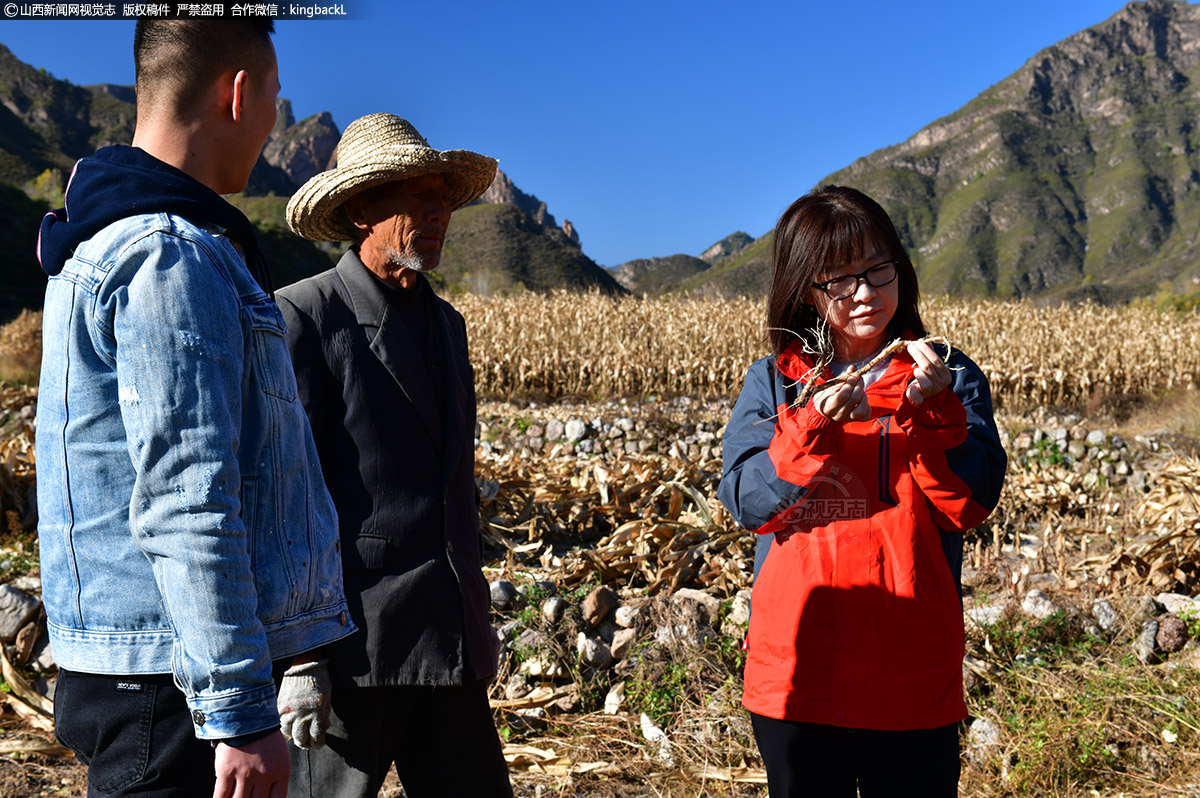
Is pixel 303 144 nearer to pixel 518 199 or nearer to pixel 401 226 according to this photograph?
pixel 518 199

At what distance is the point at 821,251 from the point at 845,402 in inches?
17.2

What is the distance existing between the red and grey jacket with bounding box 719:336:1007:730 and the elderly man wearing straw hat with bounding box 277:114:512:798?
736mm

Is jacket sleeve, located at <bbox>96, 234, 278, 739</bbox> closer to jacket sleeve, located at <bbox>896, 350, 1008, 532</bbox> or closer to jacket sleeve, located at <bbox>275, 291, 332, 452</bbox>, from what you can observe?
jacket sleeve, located at <bbox>275, 291, 332, 452</bbox>

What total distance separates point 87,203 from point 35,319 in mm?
13446

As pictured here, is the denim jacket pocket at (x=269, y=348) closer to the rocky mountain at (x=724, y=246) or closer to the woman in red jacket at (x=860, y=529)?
the woman in red jacket at (x=860, y=529)

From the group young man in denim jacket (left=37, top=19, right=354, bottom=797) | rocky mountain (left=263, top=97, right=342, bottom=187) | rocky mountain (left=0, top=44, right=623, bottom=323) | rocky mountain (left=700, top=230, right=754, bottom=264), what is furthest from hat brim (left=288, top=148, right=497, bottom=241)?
rocky mountain (left=700, top=230, right=754, bottom=264)

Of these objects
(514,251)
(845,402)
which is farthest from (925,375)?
(514,251)

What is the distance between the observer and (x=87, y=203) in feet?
4.10

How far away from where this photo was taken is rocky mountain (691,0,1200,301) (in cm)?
9544

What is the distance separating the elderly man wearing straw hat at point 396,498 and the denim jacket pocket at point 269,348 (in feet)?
2.09

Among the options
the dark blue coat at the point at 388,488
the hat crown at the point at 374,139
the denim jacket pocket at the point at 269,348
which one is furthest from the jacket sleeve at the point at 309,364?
the denim jacket pocket at the point at 269,348

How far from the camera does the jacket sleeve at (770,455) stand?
172 cm

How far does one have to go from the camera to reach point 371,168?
225 cm

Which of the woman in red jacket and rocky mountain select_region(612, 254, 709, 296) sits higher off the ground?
rocky mountain select_region(612, 254, 709, 296)
